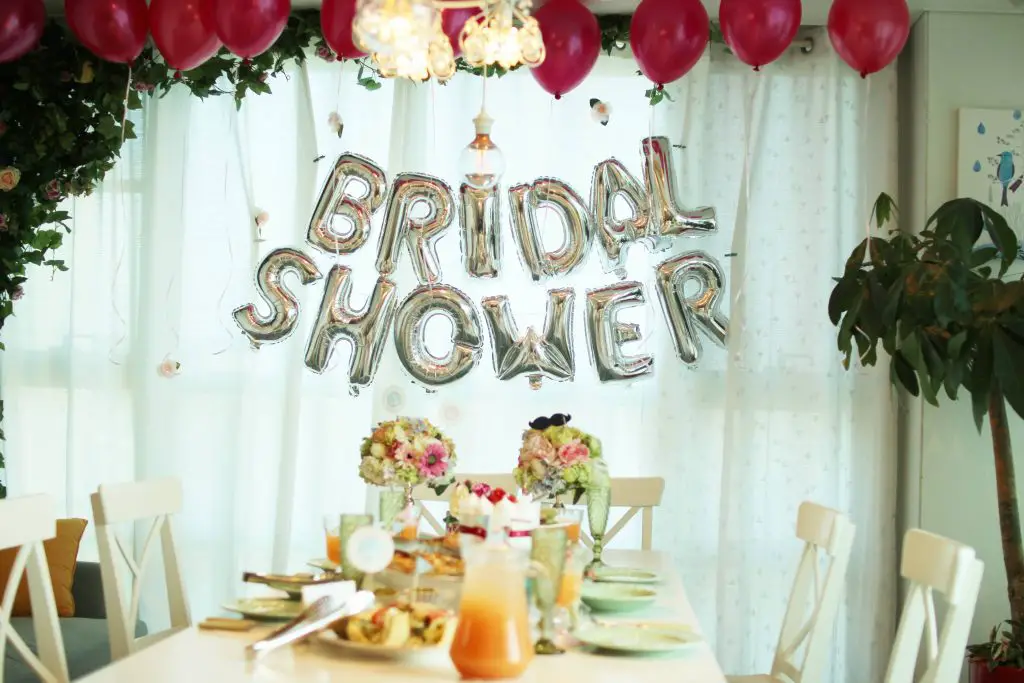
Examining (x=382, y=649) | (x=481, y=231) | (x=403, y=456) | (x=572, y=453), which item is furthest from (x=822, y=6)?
(x=382, y=649)

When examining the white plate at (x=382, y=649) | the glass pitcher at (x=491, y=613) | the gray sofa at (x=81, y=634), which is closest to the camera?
the glass pitcher at (x=491, y=613)

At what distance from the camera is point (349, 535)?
2193 mm

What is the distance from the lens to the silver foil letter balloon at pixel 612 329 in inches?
169

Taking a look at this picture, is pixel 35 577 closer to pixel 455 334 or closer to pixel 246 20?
pixel 246 20

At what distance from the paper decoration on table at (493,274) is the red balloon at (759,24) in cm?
93

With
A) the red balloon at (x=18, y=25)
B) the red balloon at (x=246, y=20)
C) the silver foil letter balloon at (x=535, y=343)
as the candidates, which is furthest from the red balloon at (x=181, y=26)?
the silver foil letter balloon at (x=535, y=343)

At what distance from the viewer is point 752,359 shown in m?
4.25

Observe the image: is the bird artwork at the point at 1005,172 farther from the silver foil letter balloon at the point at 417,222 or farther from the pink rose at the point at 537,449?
the pink rose at the point at 537,449

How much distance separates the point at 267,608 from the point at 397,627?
0.48 m

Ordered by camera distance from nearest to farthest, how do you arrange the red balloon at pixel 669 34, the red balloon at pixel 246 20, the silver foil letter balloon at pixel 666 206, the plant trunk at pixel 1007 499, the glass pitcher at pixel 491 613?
1. the glass pitcher at pixel 491 613
2. the red balloon at pixel 246 20
3. the red balloon at pixel 669 34
4. the plant trunk at pixel 1007 499
5. the silver foil letter balloon at pixel 666 206

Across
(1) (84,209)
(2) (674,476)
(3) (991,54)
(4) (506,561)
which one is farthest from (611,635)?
(1) (84,209)

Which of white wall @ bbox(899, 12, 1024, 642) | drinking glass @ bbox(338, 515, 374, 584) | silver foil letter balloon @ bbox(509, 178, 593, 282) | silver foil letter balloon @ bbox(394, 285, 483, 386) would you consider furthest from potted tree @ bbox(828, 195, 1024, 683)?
drinking glass @ bbox(338, 515, 374, 584)

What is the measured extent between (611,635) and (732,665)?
2.24 meters

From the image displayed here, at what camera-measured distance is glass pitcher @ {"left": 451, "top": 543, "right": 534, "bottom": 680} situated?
5.89 feet
